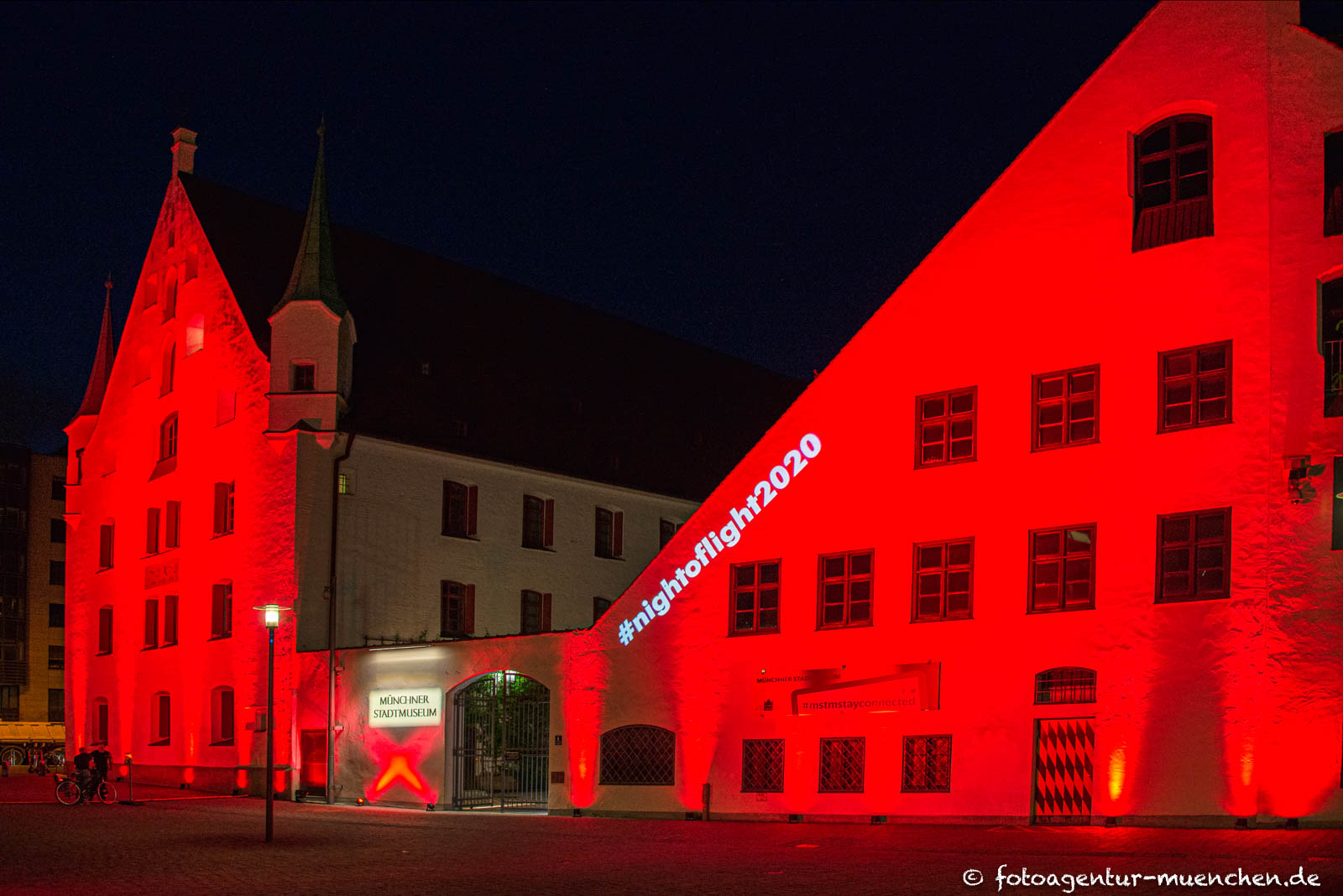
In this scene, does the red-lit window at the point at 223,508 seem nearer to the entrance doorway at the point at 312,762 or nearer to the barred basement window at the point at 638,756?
the entrance doorway at the point at 312,762

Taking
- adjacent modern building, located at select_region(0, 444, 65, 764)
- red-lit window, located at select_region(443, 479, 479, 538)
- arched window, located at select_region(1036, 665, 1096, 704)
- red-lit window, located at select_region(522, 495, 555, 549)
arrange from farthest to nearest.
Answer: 1. adjacent modern building, located at select_region(0, 444, 65, 764)
2. red-lit window, located at select_region(522, 495, 555, 549)
3. red-lit window, located at select_region(443, 479, 479, 538)
4. arched window, located at select_region(1036, 665, 1096, 704)

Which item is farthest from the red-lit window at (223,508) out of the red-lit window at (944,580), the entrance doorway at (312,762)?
the red-lit window at (944,580)

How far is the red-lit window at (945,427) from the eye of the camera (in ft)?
96.7

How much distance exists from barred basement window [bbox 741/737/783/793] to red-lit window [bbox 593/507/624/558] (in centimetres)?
1973

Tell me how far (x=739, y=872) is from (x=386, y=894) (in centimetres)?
451

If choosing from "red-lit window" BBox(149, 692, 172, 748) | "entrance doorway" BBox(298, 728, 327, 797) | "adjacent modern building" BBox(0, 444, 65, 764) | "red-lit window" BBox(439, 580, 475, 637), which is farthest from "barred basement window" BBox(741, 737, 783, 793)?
"adjacent modern building" BBox(0, 444, 65, 764)

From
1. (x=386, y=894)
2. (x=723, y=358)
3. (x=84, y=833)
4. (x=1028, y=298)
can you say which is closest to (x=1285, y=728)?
(x=1028, y=298)

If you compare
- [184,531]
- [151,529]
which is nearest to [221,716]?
[184,531]

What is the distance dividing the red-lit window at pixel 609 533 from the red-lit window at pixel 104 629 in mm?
15962

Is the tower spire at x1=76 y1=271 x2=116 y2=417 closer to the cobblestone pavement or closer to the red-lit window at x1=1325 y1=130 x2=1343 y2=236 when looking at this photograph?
the cobblestone pavement

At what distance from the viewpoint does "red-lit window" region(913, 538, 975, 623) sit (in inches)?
1142

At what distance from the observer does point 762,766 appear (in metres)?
31.1

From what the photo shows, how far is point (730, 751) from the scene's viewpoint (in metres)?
31.6

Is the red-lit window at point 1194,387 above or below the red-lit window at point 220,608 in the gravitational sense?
above
